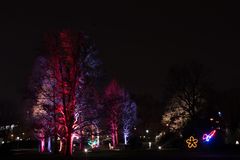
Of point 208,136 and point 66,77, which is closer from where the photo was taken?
point 66,77

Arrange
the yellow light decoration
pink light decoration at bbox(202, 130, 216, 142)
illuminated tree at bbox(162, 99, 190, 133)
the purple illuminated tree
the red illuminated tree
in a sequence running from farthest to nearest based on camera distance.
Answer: the purple illuminated tree
illuminated tree at bbox(162, 99, 190, 133)
the yellow light decoration
pink light decoration at bbox(202, 130, 216, 142)
the red illuminated tree

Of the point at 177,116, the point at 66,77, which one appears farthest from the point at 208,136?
the point at 66,77

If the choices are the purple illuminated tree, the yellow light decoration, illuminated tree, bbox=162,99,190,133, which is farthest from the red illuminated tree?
the purple illuminated tree

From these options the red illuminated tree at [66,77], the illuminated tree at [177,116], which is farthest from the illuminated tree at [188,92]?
the red illuminated tree at [66,77]

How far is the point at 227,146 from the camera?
68188 mm

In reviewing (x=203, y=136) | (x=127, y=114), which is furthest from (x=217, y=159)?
(x=127, y=114)

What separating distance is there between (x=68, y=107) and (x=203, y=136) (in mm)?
29953

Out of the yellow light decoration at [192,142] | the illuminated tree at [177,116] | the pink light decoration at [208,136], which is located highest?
the illuminated tree at [177,116]

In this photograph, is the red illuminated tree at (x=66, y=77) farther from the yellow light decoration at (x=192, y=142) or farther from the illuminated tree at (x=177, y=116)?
the illuminated tree at (x=177, y=116)

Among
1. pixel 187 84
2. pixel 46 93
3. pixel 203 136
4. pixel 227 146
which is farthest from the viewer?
pixel 187 84

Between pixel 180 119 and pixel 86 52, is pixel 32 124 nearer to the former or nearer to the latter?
pixel 86 52

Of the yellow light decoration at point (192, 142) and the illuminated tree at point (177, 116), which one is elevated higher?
the illuminated tree at point (177, 116)

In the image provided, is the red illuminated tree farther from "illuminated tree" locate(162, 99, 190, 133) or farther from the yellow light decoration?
"illuminated tree" locate(162, 99, 190, 133)

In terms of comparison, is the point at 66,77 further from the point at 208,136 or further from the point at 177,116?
the point at 177,116
